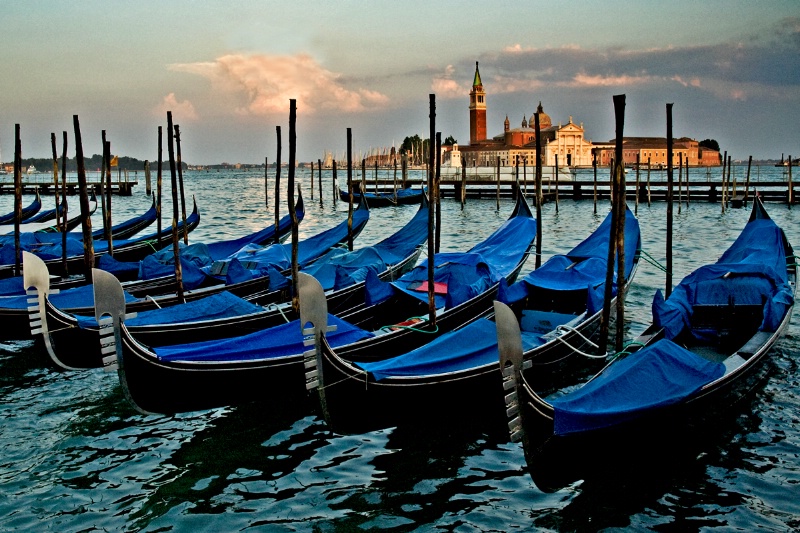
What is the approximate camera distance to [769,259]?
7730 millimetres

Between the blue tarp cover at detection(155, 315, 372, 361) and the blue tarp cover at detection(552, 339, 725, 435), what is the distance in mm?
1809

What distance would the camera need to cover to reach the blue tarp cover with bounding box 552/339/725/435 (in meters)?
3.98

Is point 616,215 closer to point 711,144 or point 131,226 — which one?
point 131,226

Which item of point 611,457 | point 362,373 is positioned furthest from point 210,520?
point 611,457

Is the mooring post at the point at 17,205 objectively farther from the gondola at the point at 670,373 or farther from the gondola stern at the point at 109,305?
the gondola at the point at 670,373

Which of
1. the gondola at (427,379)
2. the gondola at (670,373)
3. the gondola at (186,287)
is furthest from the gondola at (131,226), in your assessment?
the gondola at (670,373)

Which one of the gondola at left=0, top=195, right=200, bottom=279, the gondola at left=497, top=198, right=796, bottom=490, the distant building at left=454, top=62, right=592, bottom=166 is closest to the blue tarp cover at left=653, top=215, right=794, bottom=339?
the gondola at left=497, top=198, right=796, bottom=490

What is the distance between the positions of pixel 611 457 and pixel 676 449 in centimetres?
74

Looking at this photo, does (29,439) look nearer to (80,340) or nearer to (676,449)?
(80,340)

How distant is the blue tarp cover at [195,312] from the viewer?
20.3ft

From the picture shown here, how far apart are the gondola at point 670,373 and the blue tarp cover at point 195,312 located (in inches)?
103

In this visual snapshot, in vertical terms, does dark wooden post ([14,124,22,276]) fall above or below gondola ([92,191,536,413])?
above

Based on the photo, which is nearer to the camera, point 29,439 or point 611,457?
point 611,457

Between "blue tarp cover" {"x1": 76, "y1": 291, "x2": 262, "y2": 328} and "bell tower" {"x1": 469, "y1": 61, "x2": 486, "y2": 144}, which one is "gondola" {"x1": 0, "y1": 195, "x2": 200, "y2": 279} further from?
"bell tower" {"x1": 469, "y1": 61, "x2": 486, "y2": 144}
